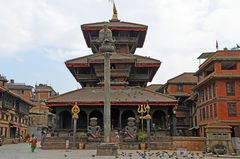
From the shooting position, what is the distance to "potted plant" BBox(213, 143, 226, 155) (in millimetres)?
29078

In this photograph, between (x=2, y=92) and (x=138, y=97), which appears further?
(x=2, y=92)

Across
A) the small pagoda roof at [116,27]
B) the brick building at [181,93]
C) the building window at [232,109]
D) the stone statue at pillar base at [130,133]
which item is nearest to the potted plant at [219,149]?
the stone statue at pillar base at [130,133]

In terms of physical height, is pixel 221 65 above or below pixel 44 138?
above

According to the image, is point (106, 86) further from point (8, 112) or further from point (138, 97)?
point (8, 112)

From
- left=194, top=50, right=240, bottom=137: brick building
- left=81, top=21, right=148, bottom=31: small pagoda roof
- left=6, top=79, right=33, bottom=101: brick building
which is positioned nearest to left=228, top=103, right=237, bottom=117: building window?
left=194, top=50, right=240, bottom=137: brick building

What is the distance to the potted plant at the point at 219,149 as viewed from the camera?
1145 inches

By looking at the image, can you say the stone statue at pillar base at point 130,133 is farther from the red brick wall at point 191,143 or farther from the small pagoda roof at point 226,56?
the small pagoda roof at point 226,56

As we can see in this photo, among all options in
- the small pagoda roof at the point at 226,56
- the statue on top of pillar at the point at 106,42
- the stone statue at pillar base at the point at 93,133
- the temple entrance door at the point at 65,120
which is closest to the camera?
the statue on top of pillar at the point at 106,42

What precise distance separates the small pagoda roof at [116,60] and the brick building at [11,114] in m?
18.3

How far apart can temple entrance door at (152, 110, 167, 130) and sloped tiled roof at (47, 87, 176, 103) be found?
2733 mm

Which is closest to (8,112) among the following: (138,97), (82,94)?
(82,94)

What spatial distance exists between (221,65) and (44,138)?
29742 millimetres

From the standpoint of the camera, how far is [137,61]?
45.6 m

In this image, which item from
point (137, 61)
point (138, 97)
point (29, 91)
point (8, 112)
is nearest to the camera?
point (138, 97)
